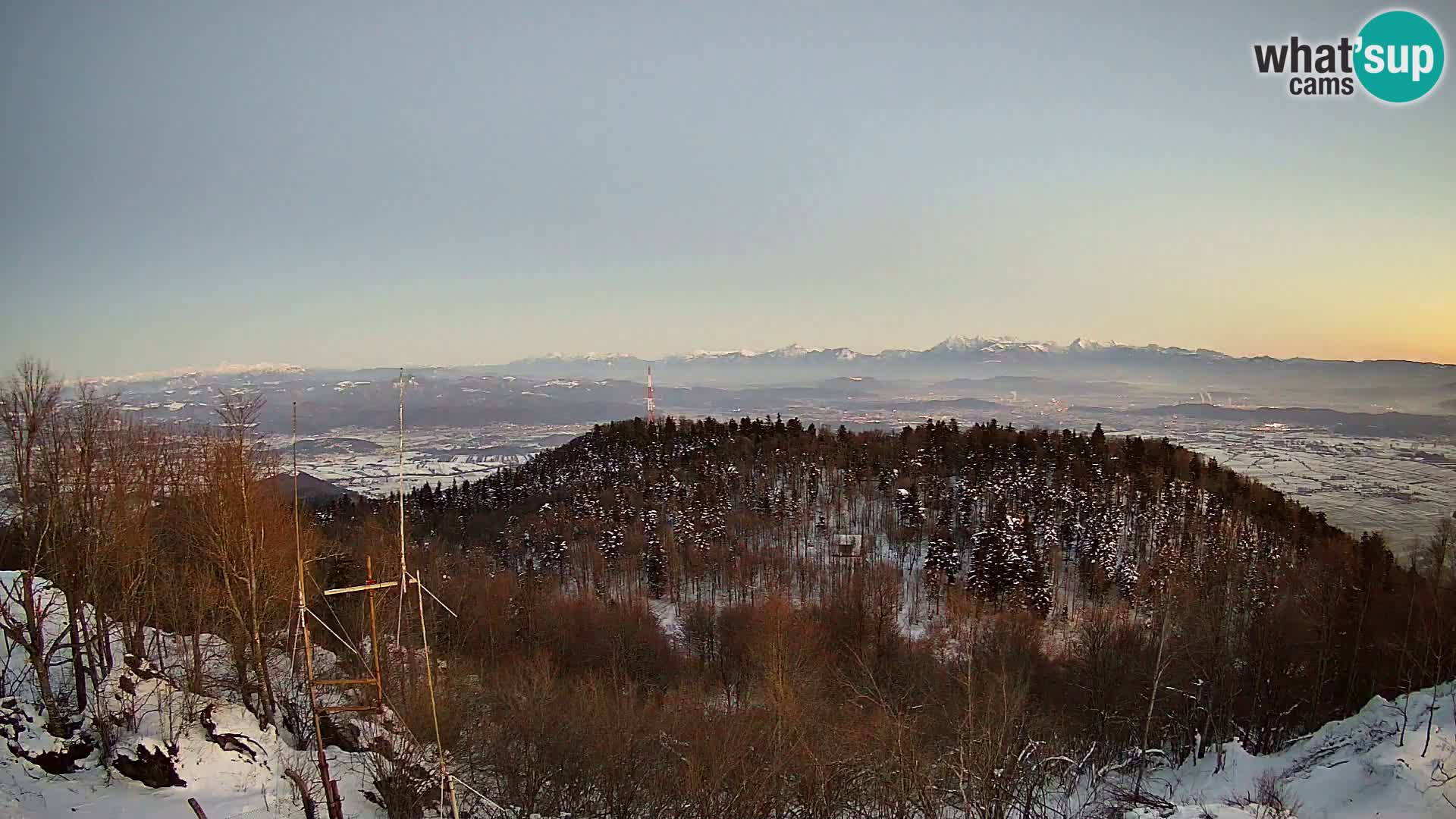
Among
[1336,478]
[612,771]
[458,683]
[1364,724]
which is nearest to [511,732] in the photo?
[612,771]

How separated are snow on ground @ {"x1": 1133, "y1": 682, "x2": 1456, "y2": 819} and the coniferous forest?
237 centimetres

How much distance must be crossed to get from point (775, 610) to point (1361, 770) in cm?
2692

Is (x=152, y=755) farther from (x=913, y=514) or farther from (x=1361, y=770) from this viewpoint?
(x=913, y=514)

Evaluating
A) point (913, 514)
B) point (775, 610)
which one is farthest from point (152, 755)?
point (913, 514)

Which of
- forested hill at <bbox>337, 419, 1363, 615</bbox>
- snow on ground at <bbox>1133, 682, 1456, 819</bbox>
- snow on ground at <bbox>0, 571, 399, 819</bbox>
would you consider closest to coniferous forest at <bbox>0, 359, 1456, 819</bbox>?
forested hill at <bbox>337, 419, 1363, 615</bbox>

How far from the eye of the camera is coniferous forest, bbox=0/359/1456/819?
59.2 feet

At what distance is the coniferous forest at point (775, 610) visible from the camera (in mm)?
18031

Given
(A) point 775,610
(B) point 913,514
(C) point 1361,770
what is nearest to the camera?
(C) point 1361,770

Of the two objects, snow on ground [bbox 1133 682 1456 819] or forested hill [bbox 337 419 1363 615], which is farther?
forested hill [bbox 337 419 1363 615]

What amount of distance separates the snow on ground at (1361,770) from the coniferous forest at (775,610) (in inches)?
93.4

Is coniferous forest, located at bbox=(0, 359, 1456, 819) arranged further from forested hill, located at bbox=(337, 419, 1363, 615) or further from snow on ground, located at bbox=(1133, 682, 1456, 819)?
snow on ground, located at bbox=(1133, 682, 1456, 819)

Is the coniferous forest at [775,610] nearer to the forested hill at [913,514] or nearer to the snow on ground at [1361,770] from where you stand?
the forested hill at [913,514]

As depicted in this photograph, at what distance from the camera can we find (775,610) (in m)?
40.4

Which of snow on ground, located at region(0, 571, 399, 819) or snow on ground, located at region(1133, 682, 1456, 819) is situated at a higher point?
snow on ground, located at region(0, 571, 399, 819)
